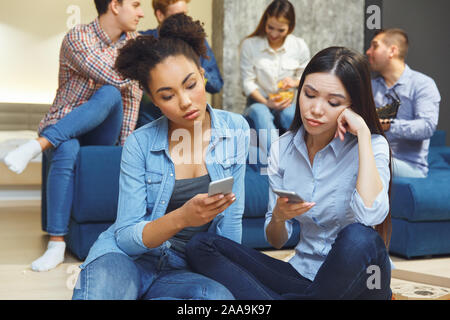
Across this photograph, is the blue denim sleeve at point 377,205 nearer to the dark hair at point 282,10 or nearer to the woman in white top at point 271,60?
the woman in white top at point 271,60

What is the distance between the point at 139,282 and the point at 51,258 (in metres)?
1.23

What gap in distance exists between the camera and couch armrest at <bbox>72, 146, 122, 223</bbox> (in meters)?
2.48

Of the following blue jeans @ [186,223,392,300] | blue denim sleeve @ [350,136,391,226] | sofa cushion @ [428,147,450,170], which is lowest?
sofa cushion @ [428,147,450,170]

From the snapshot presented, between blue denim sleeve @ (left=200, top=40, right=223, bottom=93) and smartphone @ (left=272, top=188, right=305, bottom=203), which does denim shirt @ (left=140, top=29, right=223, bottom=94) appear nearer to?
blue denim sleeve @ (left=200, top=40, right=223, bottom=93)

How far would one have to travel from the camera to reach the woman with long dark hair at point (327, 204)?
1194 mm

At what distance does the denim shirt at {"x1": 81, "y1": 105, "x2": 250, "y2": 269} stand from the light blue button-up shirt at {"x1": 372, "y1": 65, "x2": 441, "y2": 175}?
1.53m

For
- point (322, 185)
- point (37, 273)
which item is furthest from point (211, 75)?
point (322, 185)

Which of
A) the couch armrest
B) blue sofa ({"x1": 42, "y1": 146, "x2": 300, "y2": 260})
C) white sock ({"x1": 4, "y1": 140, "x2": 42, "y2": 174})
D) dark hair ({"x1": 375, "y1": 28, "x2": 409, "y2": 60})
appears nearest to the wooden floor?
blue sofa ({"x1": 42, "y1": 146, "x2": 300, "y2": 260})

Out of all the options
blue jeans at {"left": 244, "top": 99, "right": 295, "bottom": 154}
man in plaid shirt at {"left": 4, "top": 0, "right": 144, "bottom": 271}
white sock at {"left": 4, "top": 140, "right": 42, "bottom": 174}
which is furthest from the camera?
blue jeans at {"left": 244, "top": 99, "right": 295, "bottom": 154}

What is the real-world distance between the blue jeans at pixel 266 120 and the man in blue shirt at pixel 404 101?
0.51 m

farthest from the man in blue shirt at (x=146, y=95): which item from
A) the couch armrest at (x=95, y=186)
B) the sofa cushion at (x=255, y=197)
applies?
the sofa cushion at (x=255, y=197)

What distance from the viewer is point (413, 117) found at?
9.51 feet

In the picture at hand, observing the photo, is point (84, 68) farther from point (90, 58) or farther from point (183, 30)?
point (183, 30)
